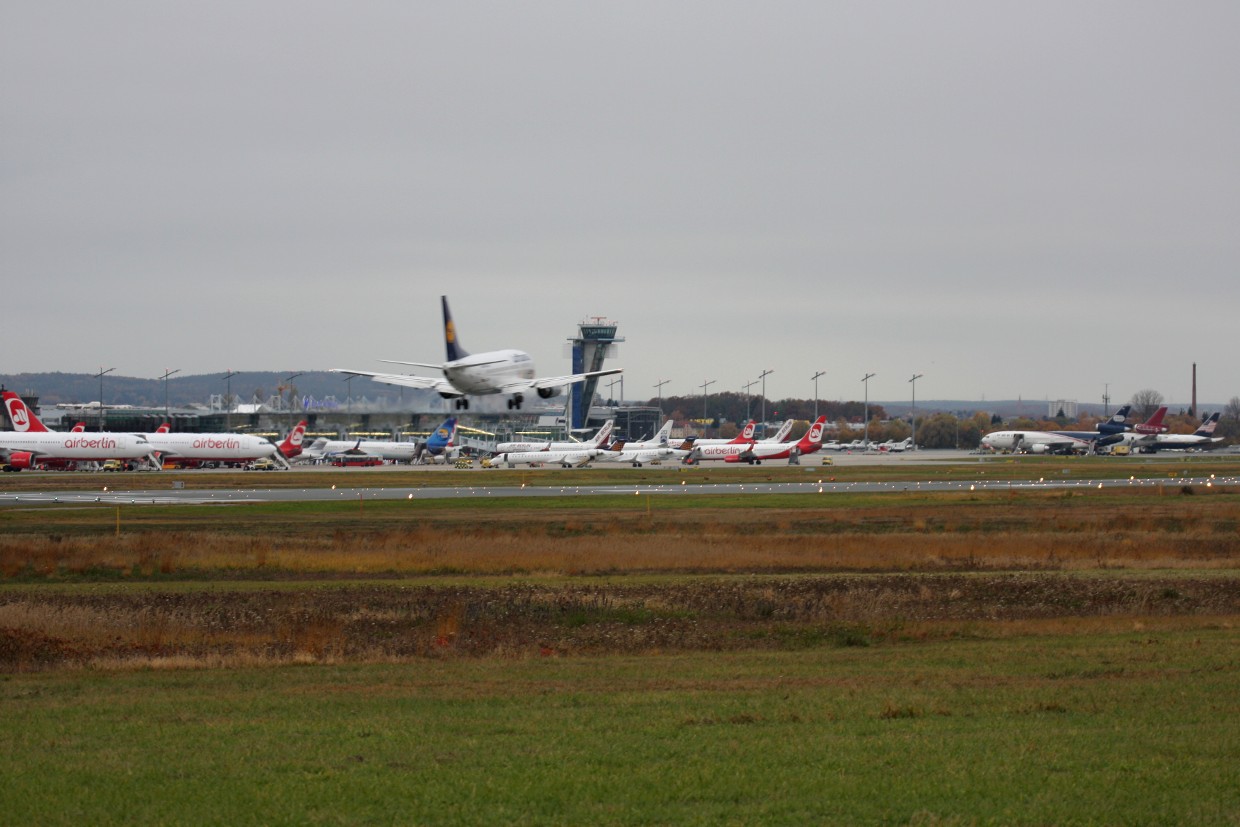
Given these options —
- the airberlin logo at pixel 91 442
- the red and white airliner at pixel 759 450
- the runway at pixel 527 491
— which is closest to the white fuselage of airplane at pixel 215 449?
the airberlin logo at pixel 91 442

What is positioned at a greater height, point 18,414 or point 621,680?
point 18,414

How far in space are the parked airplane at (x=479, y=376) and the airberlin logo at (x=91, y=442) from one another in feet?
185

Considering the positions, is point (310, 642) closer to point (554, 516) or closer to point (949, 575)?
point (949, 575)

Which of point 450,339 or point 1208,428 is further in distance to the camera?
point 1208,428

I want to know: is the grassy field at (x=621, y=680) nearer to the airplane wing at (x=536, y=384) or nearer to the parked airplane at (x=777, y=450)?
the airplane wing at (x=536, y=384)

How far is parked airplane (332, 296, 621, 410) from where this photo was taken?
62.1m

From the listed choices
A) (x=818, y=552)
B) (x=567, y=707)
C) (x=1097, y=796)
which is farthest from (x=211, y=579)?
(x=1097, y=796)

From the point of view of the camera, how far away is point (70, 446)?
11238 cm

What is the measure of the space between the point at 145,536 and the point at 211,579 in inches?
436

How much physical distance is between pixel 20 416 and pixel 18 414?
0.28m

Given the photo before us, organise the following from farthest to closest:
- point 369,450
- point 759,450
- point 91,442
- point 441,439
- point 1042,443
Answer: point 1042,443
point 441,439
point 369,450
point 759,450
point 91,442

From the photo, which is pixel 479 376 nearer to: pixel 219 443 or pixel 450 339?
pixel 450 339

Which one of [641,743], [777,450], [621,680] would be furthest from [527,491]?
[641,743]

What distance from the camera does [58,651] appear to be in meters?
19.1
